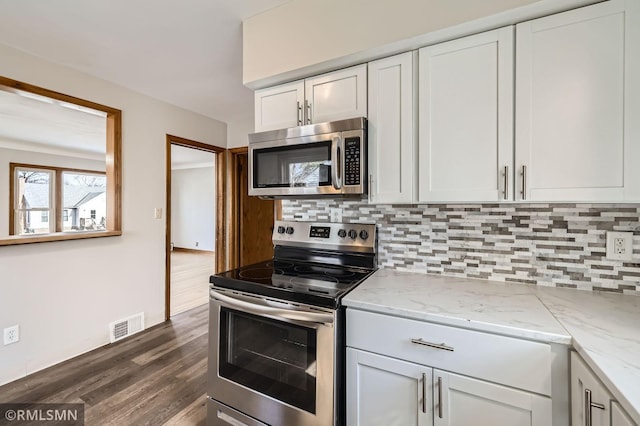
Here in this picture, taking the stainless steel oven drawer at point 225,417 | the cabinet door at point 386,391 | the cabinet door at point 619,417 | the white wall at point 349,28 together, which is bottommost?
the stainless steel oven drawer at point 225,417

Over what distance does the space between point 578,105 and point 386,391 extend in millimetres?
1385

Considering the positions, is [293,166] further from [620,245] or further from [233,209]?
[233,209]

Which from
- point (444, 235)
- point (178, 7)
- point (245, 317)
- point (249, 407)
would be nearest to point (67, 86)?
point (178, 7)

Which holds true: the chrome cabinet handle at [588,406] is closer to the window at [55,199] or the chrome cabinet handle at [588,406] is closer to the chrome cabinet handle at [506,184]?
the chrome cabinet handle at [506,184]

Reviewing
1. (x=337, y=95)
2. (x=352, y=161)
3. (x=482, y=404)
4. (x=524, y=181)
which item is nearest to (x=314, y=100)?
(x=337, y=95)

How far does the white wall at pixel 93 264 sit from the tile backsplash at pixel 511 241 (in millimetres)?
2156

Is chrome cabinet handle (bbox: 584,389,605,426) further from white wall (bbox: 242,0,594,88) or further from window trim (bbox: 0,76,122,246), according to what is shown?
window trim (bbox: 0,76,122,246)

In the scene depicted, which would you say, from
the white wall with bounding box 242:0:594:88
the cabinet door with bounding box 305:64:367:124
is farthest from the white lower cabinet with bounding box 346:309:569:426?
the white wall with bounding box 242:0:594:88

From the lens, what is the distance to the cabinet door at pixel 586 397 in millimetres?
745

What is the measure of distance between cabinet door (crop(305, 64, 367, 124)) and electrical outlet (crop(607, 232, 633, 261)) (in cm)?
129

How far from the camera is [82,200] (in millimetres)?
6422

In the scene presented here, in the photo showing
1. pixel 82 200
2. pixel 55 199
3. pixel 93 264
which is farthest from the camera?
pixel 82 200

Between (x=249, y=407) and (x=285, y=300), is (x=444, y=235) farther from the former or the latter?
(x=249, y=407)

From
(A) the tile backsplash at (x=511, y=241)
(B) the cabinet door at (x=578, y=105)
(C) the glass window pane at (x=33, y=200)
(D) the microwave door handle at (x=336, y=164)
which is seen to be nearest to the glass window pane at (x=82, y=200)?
(C) the glass window pane at (x=33, y=200)
